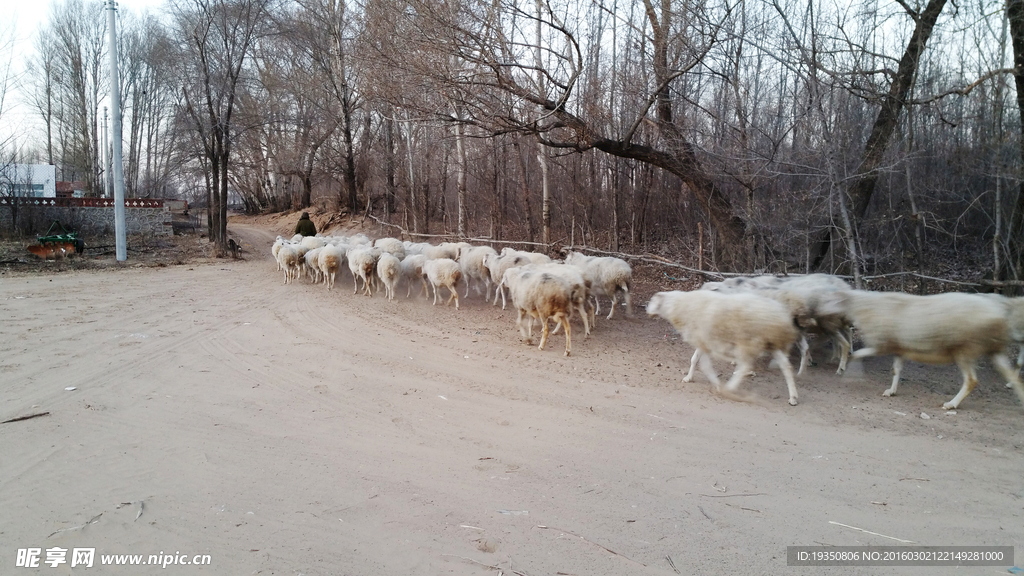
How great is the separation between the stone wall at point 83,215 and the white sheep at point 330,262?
14.5 m

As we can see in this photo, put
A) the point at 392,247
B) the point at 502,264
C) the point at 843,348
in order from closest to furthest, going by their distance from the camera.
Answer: the point at 843,348 < the point at 502,264 < the point at 392,247

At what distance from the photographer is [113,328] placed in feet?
29.4

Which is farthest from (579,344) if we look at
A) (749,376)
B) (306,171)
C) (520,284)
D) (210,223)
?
(306,171)

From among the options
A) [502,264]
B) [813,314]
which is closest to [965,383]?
[813,314]

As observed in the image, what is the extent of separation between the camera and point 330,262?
13617 millimetres

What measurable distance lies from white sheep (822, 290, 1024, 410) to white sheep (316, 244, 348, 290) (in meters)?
11.3

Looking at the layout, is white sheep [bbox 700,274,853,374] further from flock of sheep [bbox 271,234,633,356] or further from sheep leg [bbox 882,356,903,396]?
flock of sheep [bbox 271,234,633,356]

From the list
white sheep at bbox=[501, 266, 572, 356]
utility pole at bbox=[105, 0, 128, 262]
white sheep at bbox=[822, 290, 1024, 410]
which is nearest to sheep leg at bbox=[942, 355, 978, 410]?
white sheep at bbox=[822, 290, 1024, 410]

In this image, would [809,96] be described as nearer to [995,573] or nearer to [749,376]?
[749,376]

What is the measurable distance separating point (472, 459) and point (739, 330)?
11.1ft

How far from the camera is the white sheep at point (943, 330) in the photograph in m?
5.50

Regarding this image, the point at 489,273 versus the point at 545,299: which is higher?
the point at 489,273

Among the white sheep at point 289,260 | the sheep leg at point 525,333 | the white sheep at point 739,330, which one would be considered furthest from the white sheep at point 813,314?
the white sheep at point 289,260

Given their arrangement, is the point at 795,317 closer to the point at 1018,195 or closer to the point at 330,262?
the point at 1018,195
